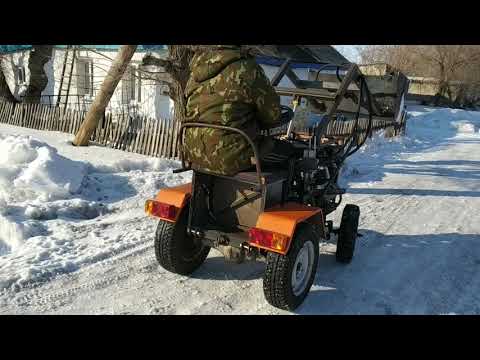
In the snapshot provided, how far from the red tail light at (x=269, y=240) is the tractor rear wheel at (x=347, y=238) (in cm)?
150

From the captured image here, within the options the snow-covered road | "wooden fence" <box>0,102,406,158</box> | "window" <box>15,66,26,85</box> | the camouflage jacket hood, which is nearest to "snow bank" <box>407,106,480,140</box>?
"wooden fence" <box>0,102,406,158</box>

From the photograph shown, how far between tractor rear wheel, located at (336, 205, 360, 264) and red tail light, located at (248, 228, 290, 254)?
150 centimetres

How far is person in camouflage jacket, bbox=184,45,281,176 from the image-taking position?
121 inches

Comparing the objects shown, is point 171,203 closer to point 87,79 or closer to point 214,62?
point 214,62

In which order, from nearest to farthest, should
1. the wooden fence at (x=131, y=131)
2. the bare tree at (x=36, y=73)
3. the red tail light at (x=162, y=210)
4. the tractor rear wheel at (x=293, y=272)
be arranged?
1. the tractor rear wheel at (x=293, y=272)
2. the red tail light at (x=162, y=210)
3. the wooden fence at (x=131, y=131)
4. the bare tree at (x=36, y=73)


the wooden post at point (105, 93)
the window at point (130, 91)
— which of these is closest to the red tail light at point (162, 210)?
the wooden post at point (105, 93)

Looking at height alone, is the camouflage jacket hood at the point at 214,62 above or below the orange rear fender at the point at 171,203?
above

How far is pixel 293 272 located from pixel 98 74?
15528mm

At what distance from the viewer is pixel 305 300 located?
3.64m

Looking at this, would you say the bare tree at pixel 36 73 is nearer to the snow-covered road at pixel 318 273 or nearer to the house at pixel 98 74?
the house at pixel 98 74

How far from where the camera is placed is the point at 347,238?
4.35m

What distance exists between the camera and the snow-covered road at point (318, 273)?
3.41 meters

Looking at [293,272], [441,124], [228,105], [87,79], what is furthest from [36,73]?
[441,124]

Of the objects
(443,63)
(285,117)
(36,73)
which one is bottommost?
(285,117)
